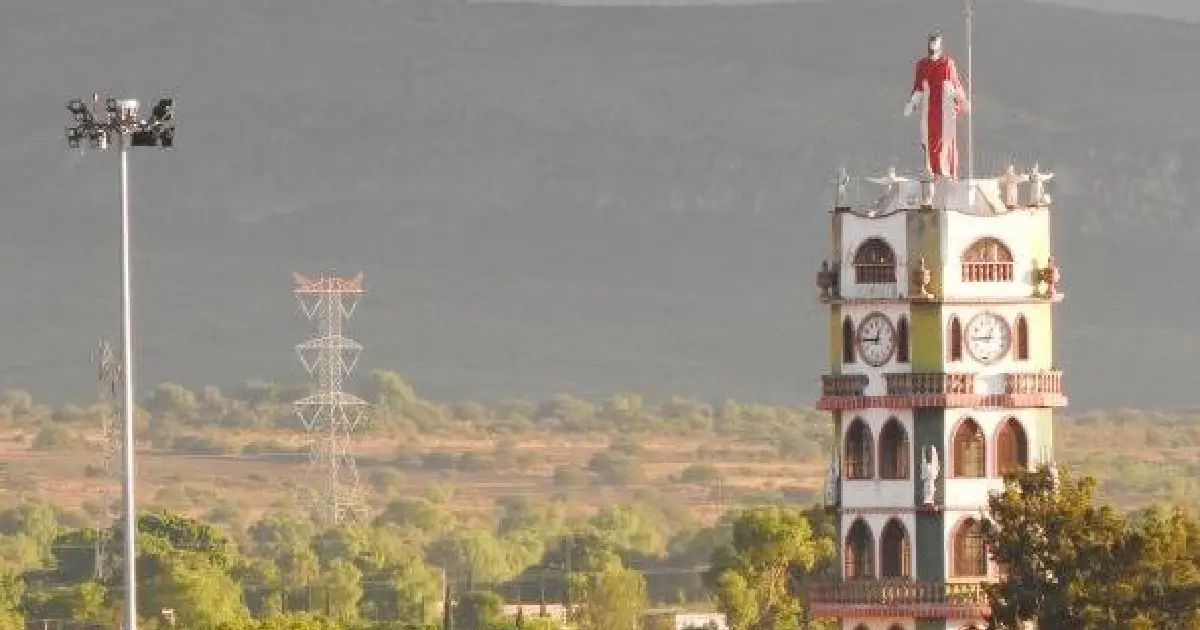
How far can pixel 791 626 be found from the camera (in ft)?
398

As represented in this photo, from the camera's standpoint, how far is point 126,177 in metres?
89.0

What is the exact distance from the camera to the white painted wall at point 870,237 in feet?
284

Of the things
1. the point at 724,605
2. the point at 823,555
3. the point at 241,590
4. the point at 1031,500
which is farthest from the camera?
the point at 241,590

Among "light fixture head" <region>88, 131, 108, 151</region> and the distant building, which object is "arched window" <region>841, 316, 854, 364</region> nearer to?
"light fixture head" <region>88, 131, 108, 151</region>

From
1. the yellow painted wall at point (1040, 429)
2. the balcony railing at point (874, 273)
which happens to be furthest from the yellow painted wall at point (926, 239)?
the yellow painted wall at point (1040, 429)

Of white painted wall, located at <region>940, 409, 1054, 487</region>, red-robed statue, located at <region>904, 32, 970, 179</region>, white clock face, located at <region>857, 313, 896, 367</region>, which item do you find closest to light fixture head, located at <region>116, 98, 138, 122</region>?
red-robed statue, located at <region>904, 32, 970, 179</region>

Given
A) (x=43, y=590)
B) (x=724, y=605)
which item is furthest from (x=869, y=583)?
(x=43, y=590)

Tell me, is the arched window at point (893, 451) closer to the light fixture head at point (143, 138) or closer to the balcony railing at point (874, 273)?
the balcony railing at point (874, 273)

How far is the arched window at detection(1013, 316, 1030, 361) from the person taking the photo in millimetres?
86688

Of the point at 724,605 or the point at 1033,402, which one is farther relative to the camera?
the point at 724,605

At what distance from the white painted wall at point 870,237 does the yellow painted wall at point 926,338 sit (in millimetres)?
493

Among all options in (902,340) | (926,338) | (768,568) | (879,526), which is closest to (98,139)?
(902,340)

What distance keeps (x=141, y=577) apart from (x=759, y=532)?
53167 millimetres

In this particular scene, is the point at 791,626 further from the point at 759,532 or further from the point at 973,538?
the point at 973,538
